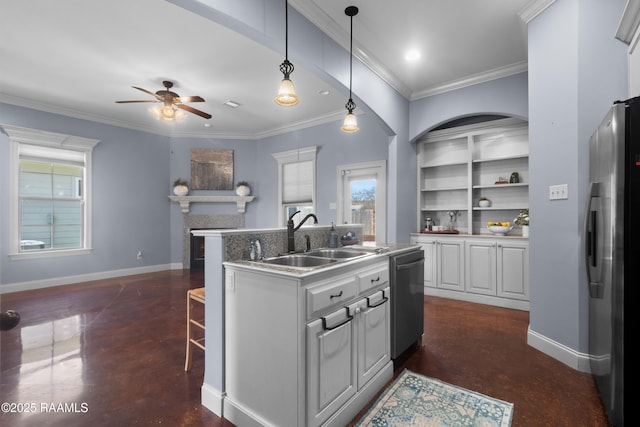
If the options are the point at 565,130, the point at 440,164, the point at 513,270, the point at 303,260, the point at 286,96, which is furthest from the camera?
the point at 440,164

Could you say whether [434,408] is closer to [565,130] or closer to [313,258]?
[313,258]

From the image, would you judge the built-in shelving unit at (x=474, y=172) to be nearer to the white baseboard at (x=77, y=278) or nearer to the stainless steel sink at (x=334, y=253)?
the stainless steel sink at (x=334, y=253)

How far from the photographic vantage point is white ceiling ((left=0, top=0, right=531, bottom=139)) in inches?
113

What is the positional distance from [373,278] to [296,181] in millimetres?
4577

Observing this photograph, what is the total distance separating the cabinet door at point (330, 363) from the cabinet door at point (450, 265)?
297 cm

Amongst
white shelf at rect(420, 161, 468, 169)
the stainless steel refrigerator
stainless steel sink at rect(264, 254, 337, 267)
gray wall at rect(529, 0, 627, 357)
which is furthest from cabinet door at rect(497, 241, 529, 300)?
stainless steel sink at rect(264, 254, 337, 267)

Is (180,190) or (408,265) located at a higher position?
(180,190)

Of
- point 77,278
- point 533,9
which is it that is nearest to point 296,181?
point 77,278

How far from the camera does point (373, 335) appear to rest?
6.72 feet

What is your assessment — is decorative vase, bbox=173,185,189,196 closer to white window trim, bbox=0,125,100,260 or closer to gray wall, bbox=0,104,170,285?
gray wall, bbox=0,104,170,285

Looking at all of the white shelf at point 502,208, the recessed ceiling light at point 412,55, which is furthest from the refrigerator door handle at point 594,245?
the recessed ceiling light at point 412,55

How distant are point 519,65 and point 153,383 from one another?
5083mm

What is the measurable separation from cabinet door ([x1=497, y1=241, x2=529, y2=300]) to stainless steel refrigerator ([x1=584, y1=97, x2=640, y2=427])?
1.99m

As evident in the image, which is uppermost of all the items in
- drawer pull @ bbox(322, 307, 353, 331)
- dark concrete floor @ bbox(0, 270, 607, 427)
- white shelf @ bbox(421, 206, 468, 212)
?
white shelf @ bbox(421, 206, 468, 212)
